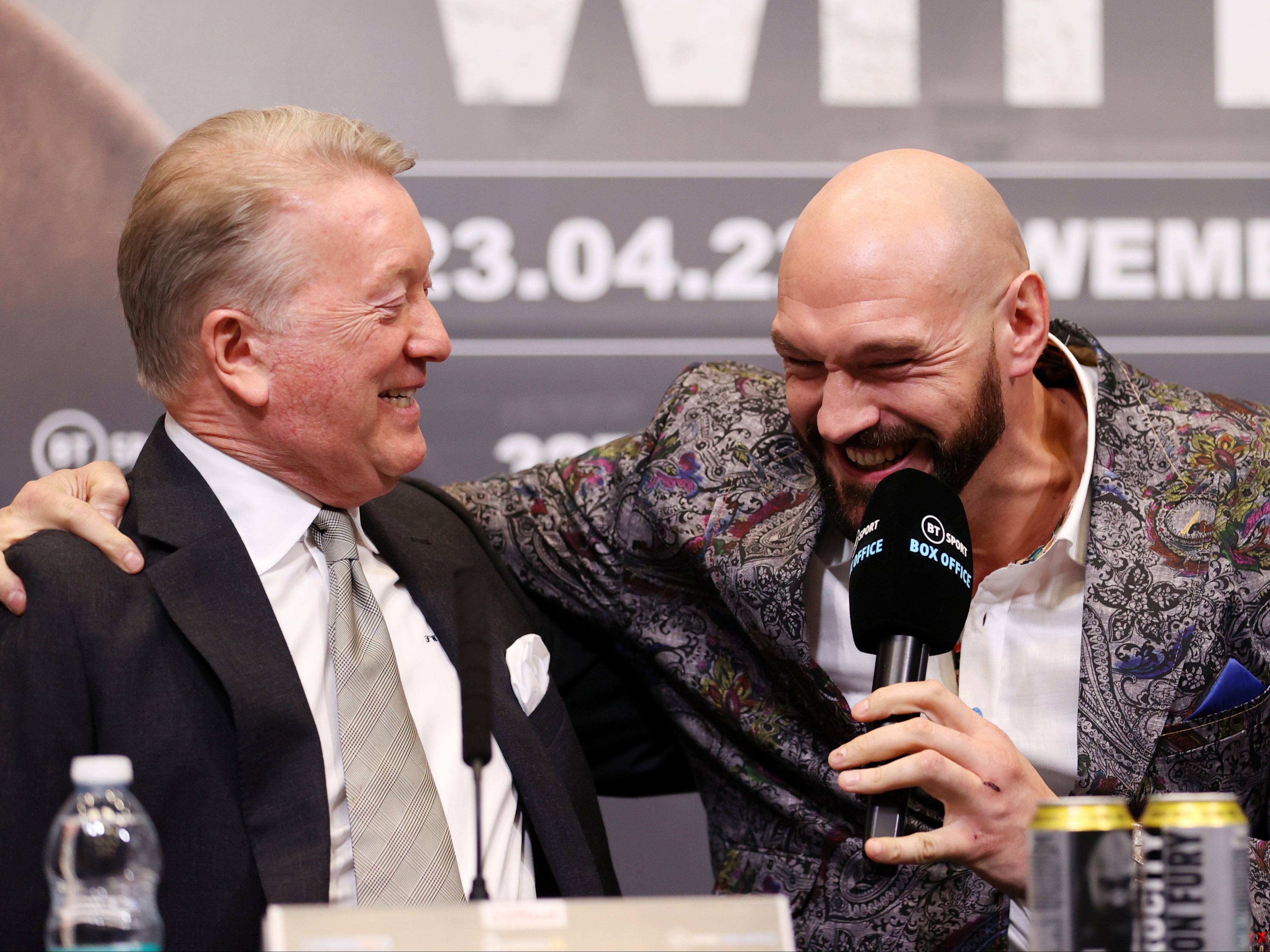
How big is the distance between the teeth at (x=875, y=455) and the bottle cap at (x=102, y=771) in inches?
43.7

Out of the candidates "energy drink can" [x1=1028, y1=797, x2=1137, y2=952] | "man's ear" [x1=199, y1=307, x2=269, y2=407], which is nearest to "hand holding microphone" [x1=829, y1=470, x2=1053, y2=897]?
"energy drink can" [x1=1028, y1=797, x2=1137, y2=952]

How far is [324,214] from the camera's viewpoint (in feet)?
5.34

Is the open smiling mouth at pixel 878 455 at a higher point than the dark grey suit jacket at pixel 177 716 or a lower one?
higher

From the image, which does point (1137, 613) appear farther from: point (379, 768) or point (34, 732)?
point (34, 732)

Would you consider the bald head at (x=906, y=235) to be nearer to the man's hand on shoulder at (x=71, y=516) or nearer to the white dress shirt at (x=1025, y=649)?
the white dress shirt at (x=1025, y=649)

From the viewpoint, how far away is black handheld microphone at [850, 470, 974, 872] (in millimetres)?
1293

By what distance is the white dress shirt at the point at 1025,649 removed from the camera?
1.81 meters

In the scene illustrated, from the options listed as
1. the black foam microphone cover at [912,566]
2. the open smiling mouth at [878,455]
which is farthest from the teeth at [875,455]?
the black foam microphone cover at [912,566]

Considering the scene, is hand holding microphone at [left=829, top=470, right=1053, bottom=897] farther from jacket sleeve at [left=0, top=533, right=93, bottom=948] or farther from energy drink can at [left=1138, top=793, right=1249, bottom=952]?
jacket sleeve at [left=0, top=533, right=93, bottom=948]

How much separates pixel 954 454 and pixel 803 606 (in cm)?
31

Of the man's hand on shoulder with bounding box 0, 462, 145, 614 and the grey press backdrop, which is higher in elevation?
the grey press backdrop

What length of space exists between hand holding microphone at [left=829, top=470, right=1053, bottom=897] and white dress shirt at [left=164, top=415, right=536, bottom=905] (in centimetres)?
50

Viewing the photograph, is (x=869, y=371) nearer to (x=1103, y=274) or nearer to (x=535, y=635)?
(x=535, y=635)

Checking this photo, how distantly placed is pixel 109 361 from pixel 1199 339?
213 centimetres
